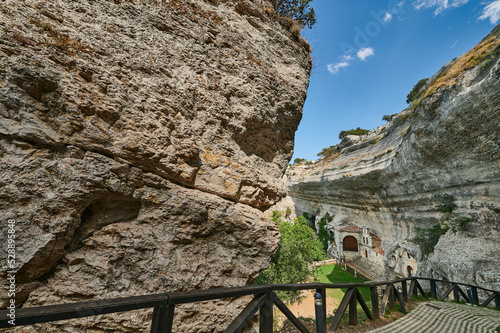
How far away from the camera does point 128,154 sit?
2936 mm

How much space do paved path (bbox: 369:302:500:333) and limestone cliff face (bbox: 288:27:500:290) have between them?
1021cm

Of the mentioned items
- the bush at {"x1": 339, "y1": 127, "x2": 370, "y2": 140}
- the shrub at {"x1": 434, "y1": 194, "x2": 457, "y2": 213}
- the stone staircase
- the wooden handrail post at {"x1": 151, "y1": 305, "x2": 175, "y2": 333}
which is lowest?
the stone staircase

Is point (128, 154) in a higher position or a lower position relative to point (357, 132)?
lower

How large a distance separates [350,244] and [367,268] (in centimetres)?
437

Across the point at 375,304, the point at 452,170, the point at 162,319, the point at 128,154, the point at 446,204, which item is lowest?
the point at 375,304

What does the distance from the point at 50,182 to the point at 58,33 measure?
2.34 meters

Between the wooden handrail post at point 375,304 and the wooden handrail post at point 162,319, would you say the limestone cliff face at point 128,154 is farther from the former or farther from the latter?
the wooden handrail post at point 375,304

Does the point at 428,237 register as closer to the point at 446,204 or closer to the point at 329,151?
the point at 446,204

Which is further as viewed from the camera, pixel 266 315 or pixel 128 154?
pixel 128 154

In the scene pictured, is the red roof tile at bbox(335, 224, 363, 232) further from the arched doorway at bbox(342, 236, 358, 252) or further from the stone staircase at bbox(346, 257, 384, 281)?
the stone staircase at bbox(346, 257, 384, 281)

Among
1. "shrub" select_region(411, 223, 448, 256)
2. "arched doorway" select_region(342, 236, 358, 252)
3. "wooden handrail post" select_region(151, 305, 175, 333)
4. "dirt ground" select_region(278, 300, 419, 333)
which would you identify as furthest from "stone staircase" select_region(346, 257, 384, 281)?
"wooden handrail post" select_region(151, 305, 175, 333)

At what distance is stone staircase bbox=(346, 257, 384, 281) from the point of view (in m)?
24.2

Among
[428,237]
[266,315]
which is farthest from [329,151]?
[266,315]

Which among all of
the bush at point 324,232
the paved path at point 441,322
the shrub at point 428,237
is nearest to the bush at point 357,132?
the bush at point 324,232
